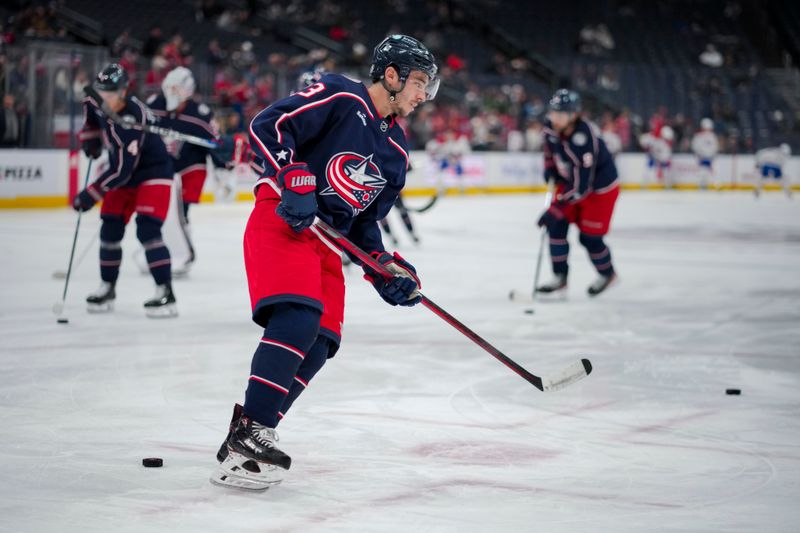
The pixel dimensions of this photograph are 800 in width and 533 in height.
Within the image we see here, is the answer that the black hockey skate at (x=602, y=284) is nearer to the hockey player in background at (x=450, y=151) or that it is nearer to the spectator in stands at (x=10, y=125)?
the spectator in stands at (x=10, y=125)

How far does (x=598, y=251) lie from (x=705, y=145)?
1700cm

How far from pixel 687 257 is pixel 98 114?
5732mm

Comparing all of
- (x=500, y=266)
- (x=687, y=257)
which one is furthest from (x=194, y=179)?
(x=687, y=257)

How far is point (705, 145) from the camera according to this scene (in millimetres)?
23672

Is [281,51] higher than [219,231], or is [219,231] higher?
[281,51]

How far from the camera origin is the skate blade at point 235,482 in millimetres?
2943

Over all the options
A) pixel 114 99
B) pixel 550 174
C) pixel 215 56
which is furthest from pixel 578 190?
pixel 215 56

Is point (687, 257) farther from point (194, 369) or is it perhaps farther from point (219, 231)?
point (194, 369)

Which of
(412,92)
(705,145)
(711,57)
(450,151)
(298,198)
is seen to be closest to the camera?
(298,198)

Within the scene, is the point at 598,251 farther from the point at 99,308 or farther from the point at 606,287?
the point at 99,308

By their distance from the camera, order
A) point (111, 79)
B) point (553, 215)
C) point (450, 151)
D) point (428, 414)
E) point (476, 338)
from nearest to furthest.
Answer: point (476, 338)
point (428, 414)
point (111, 79)
point (553, 215)
point (450, 151)

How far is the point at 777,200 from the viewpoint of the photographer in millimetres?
20453

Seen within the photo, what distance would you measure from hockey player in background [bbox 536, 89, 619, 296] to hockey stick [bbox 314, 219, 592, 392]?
3.77 metres

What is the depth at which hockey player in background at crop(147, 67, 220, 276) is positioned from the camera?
7652mm
